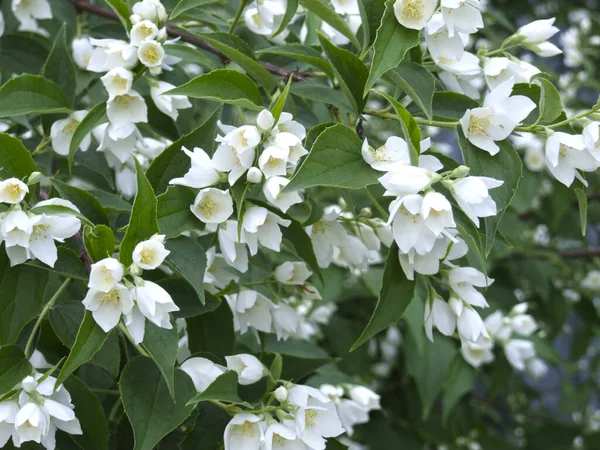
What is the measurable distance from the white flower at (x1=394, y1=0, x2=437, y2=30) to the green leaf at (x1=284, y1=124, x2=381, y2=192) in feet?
0.56

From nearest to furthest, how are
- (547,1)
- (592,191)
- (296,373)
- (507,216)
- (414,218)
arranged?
1. (414,218)
2. (296,373)
3. (507,216)
4. (592,191)
5. (547,1)

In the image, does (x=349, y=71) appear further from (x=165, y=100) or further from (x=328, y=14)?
(x=165, y=100)

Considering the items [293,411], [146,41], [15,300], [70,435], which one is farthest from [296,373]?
[146,41]

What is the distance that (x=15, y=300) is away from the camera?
1021 mm

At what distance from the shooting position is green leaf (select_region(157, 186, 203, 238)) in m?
1.02

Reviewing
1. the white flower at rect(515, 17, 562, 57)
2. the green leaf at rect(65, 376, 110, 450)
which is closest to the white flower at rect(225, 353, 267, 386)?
the green leaf at rect(65, 376, 110, 450)

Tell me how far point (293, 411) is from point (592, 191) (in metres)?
2.21

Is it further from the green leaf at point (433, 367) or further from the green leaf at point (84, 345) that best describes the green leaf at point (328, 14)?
the green leaf at point (433, 367)

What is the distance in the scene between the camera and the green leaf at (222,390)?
3.19 feet

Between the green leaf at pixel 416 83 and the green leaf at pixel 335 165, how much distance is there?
98 mm

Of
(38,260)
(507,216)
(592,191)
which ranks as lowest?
(592,191)

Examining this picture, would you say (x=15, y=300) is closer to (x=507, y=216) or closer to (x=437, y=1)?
(x=437, y=1)

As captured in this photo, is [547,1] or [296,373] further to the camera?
[547,1]

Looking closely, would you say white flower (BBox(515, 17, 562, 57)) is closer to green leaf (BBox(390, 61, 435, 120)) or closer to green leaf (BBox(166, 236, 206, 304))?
green leaf (BBox(390, 61, 435, 120))
